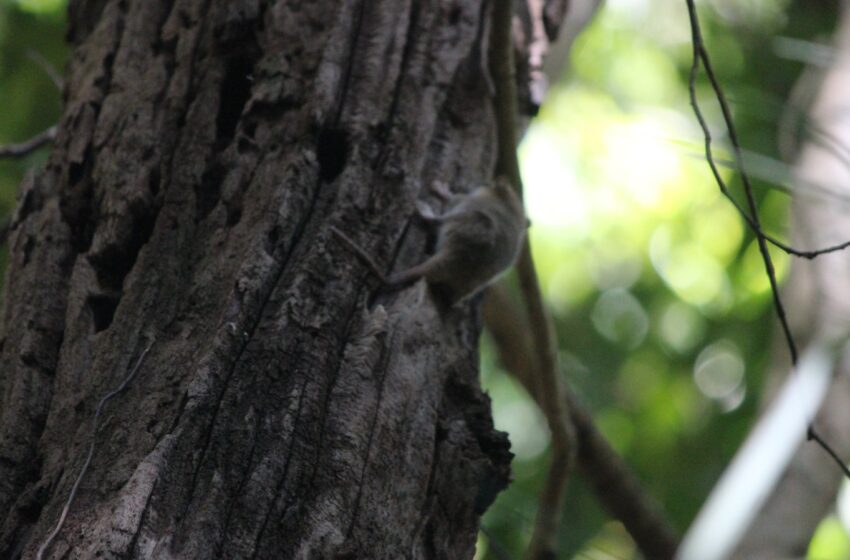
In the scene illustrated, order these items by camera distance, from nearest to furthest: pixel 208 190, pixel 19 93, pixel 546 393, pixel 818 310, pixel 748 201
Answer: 1. pixel 748 201
2. pixel 208 190
3. pixel 546 393
4. pixel 19 93
5. pixel 818 310

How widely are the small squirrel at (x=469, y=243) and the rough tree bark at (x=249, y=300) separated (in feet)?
0.20

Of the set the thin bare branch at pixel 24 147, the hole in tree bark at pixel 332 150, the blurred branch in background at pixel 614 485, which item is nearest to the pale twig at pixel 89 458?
the hole in tree bark at pixel 332 150

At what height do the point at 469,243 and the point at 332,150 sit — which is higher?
the point at 332,150

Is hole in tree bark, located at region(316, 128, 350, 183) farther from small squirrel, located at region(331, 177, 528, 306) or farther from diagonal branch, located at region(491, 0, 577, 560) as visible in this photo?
diagonal branch, located at region(491, 0, 577, 560)

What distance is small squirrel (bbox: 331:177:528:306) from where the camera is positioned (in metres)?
2.83

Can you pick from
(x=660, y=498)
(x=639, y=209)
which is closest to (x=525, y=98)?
(x=660, y=498)

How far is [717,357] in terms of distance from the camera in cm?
662

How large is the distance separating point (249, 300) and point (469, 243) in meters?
1.34

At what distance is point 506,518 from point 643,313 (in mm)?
2415

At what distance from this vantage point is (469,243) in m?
3.53

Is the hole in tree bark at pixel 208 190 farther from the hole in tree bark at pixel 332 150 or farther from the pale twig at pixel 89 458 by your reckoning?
the pale twig at pixel 89 458

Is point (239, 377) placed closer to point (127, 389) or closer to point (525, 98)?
point (127, 389)

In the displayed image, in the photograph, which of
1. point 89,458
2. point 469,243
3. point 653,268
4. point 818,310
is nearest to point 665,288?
point 653,268

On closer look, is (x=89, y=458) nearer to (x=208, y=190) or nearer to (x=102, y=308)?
(x=102, y=308)
